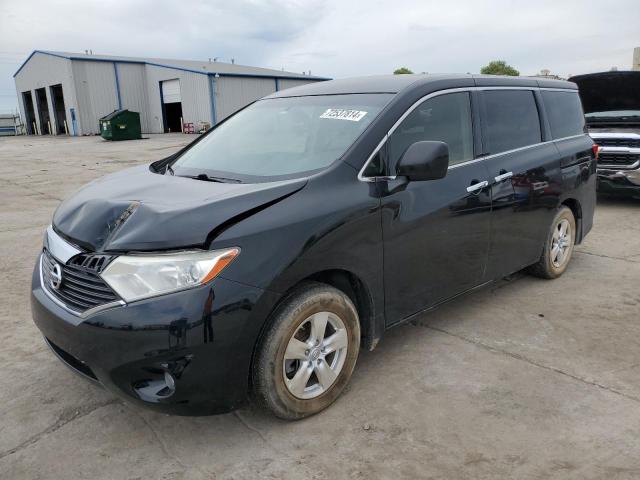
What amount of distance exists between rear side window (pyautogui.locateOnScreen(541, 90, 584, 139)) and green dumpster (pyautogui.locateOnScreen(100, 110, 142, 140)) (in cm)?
2931

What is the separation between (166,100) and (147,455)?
122 feet

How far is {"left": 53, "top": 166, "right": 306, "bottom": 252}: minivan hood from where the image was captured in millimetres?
2340

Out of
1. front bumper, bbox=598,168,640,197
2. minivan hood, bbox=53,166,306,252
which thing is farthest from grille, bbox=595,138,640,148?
minivan hood, bbox=53,166,306,252

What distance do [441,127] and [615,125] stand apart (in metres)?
6.37

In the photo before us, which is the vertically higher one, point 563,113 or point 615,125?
point 563,113

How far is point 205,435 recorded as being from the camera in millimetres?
2699

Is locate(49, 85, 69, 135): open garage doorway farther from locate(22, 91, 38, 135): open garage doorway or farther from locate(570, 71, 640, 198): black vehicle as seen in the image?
locate(570, 71, 640, 198): black vehicle

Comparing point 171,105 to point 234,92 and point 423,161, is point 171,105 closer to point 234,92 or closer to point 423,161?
point 234,92

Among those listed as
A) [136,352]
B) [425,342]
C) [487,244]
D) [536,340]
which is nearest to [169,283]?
[136,352]

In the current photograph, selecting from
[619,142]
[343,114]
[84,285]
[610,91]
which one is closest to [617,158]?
[619,142]

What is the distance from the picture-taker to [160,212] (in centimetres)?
243

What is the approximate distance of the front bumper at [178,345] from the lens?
7.37ft

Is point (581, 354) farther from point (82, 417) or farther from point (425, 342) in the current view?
point (82, 417)

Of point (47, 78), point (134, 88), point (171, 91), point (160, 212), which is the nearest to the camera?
point (160, 212)
